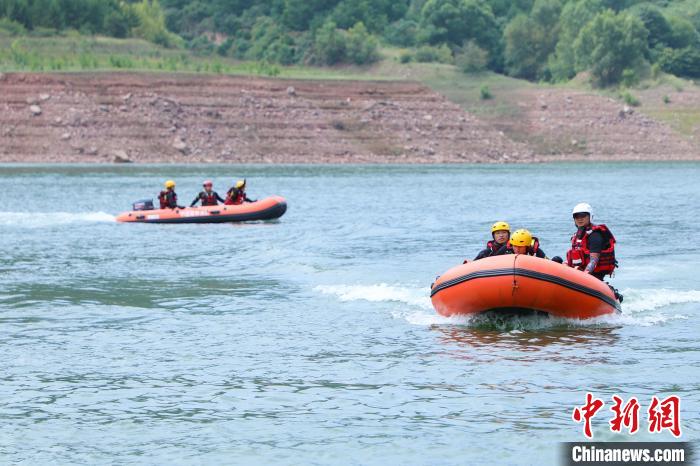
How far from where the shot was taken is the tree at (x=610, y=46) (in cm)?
12781

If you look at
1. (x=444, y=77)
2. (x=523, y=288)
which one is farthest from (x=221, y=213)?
(x=444, y=77)

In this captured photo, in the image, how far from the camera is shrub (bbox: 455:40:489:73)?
430 feet

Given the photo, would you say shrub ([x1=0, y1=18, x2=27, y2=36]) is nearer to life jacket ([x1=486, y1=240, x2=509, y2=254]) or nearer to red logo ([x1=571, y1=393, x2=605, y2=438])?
life jacket ([x1=486, y1=240, x2=509, y2=254])

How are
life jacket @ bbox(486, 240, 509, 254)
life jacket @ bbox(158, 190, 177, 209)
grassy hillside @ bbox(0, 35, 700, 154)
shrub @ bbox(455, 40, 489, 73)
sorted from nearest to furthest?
life jacket @ bbox(486, 240, 509, 254)
life jacket @ bbox(158, 190, 177, 209)
grassy hillside @ bbox(0, 35, 700, 154)
shrub @ bbox(455, 40, 489, 73)

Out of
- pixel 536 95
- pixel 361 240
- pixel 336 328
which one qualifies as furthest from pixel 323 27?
pixel 336 328

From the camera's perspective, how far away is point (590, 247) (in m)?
20.9

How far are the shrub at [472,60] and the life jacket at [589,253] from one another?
111 meters

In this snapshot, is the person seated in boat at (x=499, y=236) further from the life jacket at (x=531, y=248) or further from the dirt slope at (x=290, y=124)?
→ the dirt slope at (x=290, y=124)

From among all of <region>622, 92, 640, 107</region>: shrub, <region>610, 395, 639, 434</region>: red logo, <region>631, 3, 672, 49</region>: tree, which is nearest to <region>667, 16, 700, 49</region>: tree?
<region>631, 3, 672, 49</region>: tree

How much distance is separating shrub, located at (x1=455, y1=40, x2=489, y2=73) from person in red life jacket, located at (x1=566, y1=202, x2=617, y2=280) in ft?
365

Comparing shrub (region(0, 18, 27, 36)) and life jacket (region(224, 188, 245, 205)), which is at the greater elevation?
shrub (region(0, 18, 27, 36))

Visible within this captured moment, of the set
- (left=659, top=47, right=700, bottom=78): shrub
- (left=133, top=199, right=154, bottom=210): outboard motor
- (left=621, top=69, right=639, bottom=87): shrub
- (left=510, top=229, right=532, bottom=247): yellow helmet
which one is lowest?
(left=133, top=199, right=154, bottom=210): outboard motor

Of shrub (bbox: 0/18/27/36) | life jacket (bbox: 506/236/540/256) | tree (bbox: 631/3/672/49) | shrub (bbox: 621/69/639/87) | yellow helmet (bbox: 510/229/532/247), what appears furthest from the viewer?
tree (bbox: 631/3/672/49)

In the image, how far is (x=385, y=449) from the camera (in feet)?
45.1
